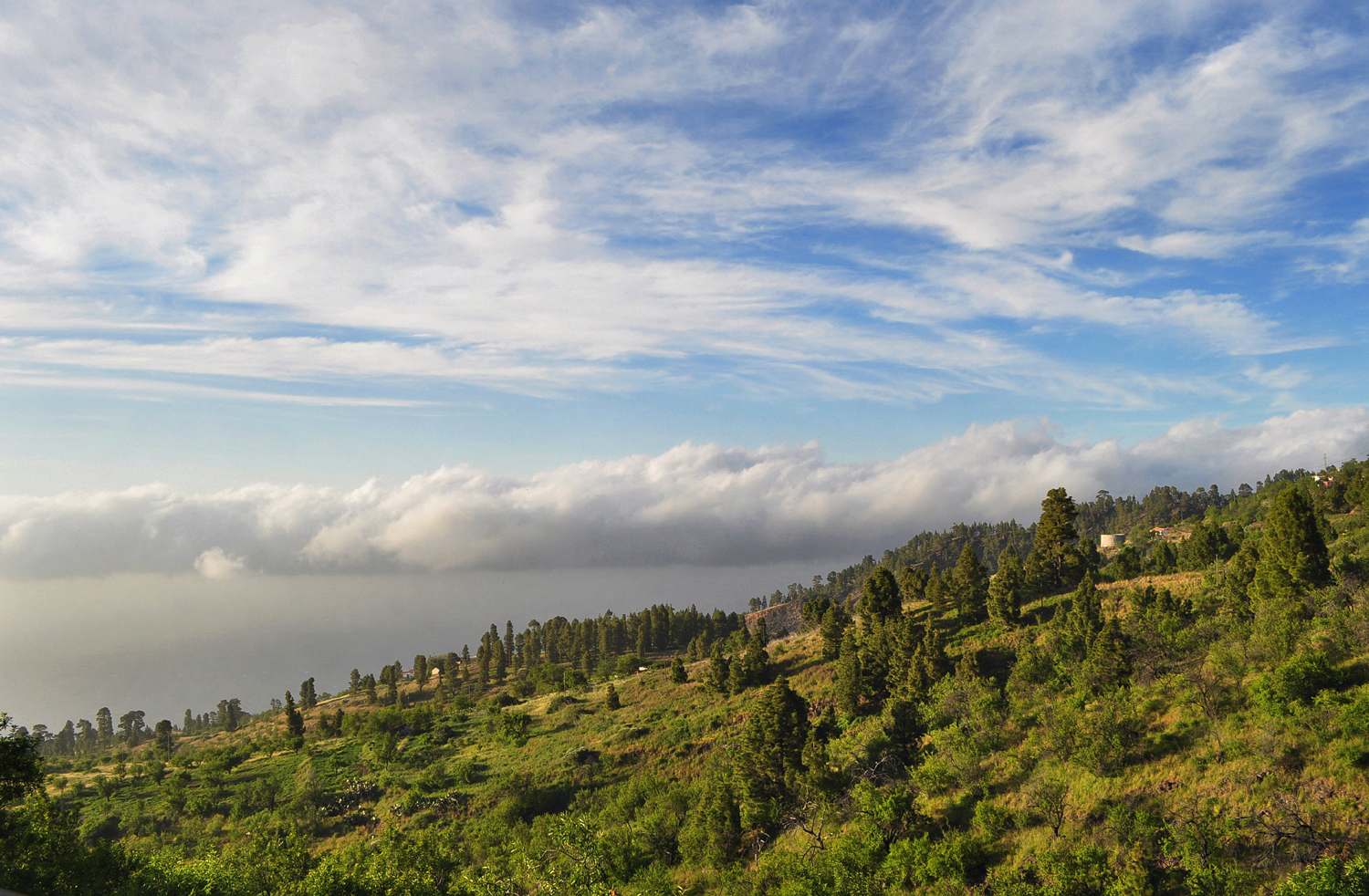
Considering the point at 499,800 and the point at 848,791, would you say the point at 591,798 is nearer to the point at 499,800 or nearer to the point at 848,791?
the point at 499,800

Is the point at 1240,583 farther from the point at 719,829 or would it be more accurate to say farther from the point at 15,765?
the point at 15,765

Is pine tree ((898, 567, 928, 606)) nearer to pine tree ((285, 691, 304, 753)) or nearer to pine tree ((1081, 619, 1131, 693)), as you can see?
pine tree ((1081, 619, 1131, 693))

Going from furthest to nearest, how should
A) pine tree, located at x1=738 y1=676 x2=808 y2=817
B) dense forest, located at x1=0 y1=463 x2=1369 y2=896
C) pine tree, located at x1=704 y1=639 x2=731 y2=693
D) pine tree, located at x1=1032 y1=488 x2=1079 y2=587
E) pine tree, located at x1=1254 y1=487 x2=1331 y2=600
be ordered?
pine tree, located at x1=704 y1=639 x2=731 y2=693 → pine tree, located at x1=1032 y1=488 x2=1079 y2=587 → pine tree, located at x1=1254 y1=487 x2=1331 y2=600 → pine tree, located at x1=738 y1=676 x2=808 y2=817 → dense forest, located at x1=0 y1=463 x2=1369 y2=896

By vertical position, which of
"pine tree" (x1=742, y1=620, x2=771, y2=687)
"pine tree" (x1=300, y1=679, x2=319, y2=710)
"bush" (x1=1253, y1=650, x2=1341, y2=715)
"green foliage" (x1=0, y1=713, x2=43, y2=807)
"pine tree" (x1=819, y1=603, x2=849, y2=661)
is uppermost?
"green foliage" (x1=0, y1=713, x2=43, y2=807)

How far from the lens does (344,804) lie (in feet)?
252

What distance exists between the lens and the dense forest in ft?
99.4

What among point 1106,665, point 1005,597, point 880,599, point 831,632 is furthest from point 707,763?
point 1005,597

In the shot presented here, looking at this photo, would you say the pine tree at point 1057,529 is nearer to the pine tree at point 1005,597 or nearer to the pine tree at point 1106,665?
the pine tree at point 1005,597

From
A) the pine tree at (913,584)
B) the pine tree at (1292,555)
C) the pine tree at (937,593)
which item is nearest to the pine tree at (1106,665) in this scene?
the pine tree at (1292,555)

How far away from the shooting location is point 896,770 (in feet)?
167

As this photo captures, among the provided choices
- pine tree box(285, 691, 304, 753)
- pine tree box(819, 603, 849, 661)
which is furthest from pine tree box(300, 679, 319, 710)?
pine tree box(819, 603, 849, 661)

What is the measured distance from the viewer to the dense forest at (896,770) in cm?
3030

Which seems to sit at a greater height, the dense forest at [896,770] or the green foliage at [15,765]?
the green foliage at [15,765]

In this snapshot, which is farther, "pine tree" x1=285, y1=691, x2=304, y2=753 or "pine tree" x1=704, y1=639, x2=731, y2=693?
"pine tree" x1=285, y1=691, x2=304, y2=753
